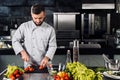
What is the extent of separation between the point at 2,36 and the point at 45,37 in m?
4.08

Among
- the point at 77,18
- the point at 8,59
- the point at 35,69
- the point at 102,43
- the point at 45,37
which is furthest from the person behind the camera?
the point at 77,18

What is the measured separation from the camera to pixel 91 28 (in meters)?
7.34

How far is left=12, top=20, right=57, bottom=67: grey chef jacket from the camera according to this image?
12.0 feet

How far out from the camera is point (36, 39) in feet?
12.1

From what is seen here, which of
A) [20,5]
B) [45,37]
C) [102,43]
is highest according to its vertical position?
[20,5]

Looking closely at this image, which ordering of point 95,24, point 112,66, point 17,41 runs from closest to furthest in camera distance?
point 112,66
point 17,41
point 95,24

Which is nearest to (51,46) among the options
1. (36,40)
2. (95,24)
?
(36,40)

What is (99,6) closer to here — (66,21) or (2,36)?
(66,21)

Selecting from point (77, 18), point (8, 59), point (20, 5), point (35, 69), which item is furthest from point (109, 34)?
point (35, 69)

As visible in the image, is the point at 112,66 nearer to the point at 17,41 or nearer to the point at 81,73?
the point at 81,73

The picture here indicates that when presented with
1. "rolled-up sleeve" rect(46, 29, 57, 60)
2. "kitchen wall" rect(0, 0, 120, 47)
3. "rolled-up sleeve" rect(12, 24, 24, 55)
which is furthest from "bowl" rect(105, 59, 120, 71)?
"kitchen wall" rect(0, 0, 120, 47)

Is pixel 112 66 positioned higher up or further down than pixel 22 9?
further down

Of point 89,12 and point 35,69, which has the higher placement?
point 89,12

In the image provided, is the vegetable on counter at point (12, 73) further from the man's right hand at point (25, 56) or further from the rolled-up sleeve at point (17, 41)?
the rolled-up sleeve at point (17, 41)
